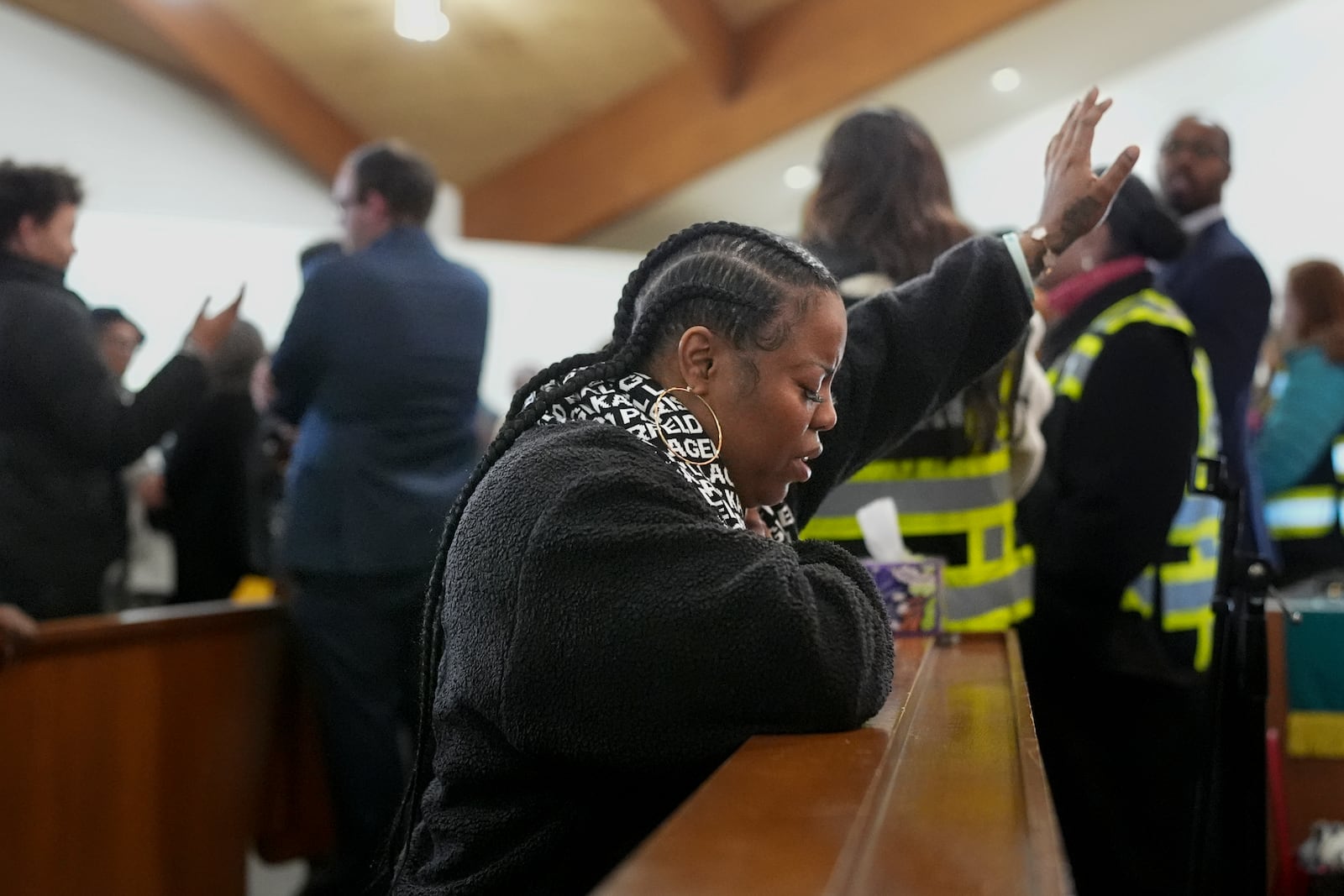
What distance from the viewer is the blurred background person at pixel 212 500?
3113 millimetres

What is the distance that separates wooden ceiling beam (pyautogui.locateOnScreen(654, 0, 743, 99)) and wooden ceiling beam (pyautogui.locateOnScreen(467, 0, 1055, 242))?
34mm

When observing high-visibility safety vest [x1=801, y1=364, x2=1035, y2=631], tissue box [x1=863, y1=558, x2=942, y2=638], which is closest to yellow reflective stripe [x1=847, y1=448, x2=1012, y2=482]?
high-visibility safety vest [x1=801, y1=364, x2=1035, y2=631]

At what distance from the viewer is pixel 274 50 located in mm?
5641

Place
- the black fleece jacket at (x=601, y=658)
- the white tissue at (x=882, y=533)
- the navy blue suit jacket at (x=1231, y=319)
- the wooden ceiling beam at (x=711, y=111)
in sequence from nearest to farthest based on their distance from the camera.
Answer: the black fleece jacket at (x=601, y=658) → the white tissue at (x=882, y=533) → the navy blue suit jacket at (x=1231, y=319) → the wooden ceiling beam at (x=711, y=111)

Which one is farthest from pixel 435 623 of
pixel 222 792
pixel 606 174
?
pixel 606 174

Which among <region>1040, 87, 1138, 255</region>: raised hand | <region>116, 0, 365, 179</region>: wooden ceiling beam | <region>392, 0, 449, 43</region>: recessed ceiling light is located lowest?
<region>1040, 87, 1138, 255</region>: raised hand

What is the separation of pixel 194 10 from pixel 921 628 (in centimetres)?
435

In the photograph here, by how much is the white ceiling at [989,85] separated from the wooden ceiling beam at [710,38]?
0.32m

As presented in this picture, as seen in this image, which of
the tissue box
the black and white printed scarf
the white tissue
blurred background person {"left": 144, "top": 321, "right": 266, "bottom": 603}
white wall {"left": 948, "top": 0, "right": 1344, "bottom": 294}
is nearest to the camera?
the black and white printed scarf

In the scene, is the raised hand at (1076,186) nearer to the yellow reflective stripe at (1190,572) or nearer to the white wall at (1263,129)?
the yellow reflective stripe at (1190,572)

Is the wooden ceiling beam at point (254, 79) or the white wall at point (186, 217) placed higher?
the wooden ceiling beam at point (254, 79)

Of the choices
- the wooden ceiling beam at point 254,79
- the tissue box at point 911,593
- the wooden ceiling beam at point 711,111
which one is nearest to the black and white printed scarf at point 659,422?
the tissue box at point 911,593

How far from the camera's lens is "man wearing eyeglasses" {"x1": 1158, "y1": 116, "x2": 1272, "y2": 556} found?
2.81 metres

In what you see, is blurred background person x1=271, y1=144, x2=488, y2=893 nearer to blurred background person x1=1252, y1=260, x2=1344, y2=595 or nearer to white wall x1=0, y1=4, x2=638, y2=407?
white wall x1=0, y1=4, x2=638, y2=407
